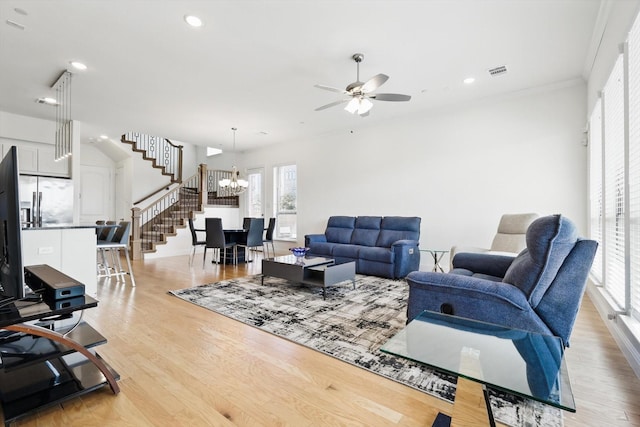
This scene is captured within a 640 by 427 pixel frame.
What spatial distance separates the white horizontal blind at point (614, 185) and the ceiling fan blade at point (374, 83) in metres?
1.93

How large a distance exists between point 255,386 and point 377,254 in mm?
3301

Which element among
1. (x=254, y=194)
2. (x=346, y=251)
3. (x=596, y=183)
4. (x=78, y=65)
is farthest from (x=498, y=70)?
(x=254, y=194)

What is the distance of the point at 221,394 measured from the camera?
1.70 metres

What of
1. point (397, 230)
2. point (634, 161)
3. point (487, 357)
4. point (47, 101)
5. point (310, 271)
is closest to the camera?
point (487, 357)

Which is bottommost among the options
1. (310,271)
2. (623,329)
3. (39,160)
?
(623,329)

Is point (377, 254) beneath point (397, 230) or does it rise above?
beneath

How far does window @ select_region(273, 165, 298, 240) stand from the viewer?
7848 mm

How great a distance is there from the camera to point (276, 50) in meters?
3.39

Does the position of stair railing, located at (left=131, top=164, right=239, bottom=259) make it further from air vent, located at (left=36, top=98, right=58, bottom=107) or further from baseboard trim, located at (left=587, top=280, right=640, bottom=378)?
baseboard trim, located at (left=587, top=280, right=640, bottom=378)

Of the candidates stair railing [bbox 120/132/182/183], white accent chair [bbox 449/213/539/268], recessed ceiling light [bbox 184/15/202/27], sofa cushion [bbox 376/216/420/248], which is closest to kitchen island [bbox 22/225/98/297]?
recessed ceiling light [bbox 184/15/202/27]

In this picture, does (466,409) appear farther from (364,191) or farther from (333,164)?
(333,164)

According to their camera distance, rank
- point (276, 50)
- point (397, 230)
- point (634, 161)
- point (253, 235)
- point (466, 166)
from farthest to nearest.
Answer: point (253, 235) → point (397, 230) → point (466, 166) → point (276, 50) → point (634, 161)

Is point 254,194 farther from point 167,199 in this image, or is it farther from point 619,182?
point 619,182

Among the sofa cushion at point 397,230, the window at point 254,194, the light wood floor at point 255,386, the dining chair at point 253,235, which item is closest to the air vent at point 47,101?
the dining chair at point 253,235
